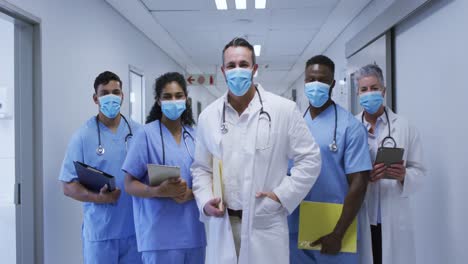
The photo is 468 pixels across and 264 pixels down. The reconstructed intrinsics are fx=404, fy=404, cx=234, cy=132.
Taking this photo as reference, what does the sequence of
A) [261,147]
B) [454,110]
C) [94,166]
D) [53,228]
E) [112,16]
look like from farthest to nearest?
[112,16] < [53,228] < [454,110] < [94,166] < [261,147]

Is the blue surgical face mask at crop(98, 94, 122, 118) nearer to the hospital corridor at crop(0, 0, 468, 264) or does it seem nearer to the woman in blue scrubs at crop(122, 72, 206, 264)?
the hospital corridor at crop(0, 0, 468, 264)

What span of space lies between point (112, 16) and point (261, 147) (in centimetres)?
289

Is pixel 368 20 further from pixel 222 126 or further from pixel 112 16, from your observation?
pixel 222 126

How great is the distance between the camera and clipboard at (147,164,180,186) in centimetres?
163

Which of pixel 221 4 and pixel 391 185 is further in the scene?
pixel 221 4

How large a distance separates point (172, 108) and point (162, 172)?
358mm

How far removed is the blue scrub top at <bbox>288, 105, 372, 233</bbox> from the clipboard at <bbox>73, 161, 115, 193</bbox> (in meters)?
0.87

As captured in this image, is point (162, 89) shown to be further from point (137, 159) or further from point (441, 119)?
point (441, 119)

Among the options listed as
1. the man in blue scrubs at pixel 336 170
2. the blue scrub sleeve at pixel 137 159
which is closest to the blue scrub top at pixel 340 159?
the man in blue scrubs at pixel 336 170

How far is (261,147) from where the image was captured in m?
1.47

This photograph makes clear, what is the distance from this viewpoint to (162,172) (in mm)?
1647

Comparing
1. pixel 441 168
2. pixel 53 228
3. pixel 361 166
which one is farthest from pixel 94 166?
pixel 441 168

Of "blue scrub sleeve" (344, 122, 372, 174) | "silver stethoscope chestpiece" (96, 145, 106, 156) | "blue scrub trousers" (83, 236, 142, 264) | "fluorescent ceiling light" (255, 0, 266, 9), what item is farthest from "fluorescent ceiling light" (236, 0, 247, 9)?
"blue scrub trousers" (83, 236, 142, 264)

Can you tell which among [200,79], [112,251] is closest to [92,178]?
[112,251]
